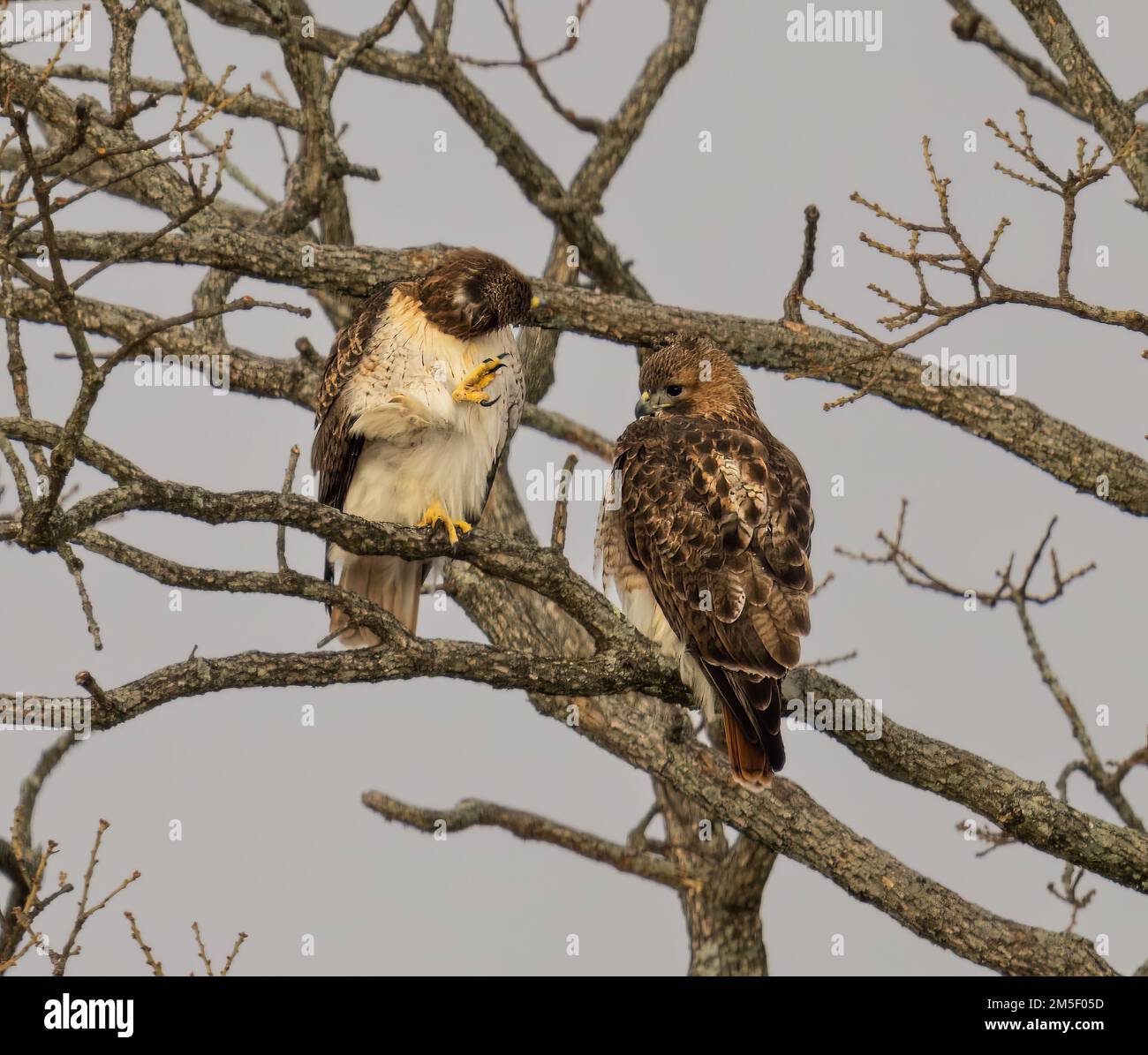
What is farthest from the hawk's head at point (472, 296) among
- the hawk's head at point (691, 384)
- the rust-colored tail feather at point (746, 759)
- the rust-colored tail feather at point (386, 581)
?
the rust-colored tail feather at point (746, 759)

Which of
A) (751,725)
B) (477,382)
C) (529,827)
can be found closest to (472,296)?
(477,382)

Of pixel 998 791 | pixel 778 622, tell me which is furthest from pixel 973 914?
pixel 778 622

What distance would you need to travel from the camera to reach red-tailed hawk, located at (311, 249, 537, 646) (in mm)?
5938

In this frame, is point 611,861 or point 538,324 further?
point 611,861

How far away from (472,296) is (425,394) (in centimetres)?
45

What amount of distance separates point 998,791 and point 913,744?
12.5 inches

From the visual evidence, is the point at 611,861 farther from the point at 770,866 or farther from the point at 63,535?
the point at 63,535

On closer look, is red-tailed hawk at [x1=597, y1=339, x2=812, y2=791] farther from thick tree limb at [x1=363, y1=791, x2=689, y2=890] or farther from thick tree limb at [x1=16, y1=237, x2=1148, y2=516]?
thick tree limb at [x1=363, y1=791, x2=689, y2=890]

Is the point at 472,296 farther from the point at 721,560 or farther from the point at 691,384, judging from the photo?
the point at 721,560

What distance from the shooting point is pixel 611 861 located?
7.37 metres

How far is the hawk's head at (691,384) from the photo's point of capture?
20.6 ft
